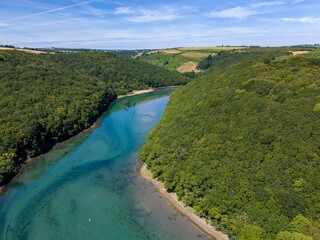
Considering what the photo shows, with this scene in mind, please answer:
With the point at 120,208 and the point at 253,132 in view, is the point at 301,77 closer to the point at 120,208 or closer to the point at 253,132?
the point at 253,132

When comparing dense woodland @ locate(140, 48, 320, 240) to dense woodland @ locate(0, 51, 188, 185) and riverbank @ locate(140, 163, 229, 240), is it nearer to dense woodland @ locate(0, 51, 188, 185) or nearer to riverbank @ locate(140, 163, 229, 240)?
riverbank @ locate(140, 163, 229, 240)

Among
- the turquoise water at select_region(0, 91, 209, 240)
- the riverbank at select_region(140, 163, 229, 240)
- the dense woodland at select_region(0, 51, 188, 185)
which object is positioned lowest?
the turquoise water at select_region(0, 91, 209, 240)

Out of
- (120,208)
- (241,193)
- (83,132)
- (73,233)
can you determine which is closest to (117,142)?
(83,132)

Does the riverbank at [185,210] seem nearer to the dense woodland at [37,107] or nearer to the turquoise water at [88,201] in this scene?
the turquoise water at [88,201]

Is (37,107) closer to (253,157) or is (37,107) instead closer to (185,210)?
(185,210)

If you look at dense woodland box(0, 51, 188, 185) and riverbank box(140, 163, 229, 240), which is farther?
dense woodland box(0, 51, 188, 185)

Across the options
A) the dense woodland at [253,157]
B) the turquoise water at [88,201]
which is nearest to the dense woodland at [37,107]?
the turquoise water at [88,201]

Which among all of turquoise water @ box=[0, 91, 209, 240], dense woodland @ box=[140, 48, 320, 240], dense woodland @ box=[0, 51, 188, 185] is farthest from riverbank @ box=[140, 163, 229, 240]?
dense woodland @ box=[0, 51, 188, 185]
